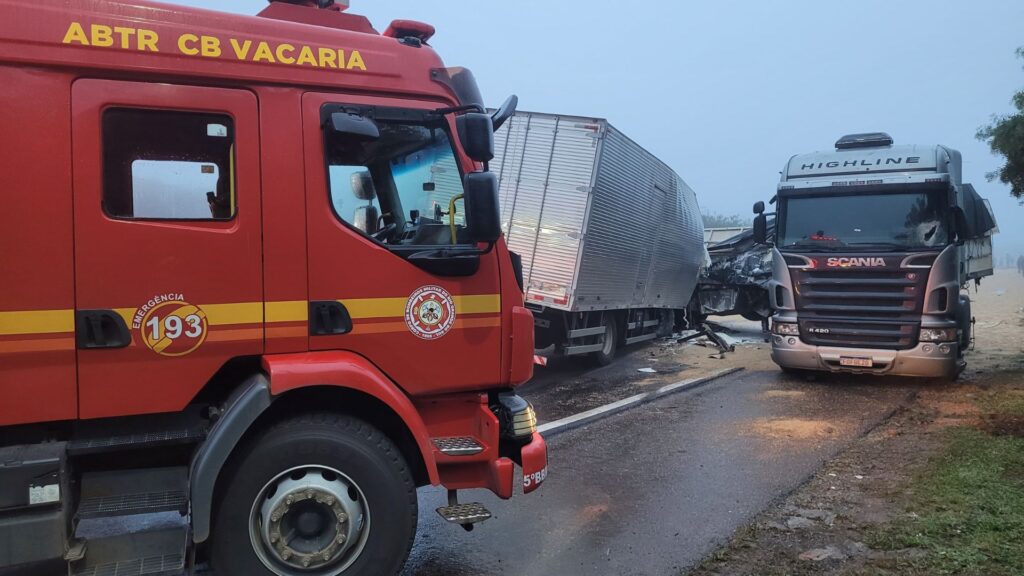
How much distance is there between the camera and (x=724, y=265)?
16906 millimetres

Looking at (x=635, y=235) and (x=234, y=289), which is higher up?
(x=635, y=235)

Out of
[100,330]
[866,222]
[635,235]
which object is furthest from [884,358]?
[100,330]

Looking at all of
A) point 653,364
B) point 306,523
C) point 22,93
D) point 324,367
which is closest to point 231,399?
point 324,367

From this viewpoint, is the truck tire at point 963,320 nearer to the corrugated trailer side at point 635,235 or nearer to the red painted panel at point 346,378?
the corrugated trailer side at point 635,235

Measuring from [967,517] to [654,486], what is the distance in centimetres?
211

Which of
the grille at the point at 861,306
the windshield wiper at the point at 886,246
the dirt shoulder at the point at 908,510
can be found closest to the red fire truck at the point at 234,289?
the dirt shoulder at the point at 908,510

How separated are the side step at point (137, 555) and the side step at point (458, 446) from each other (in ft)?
4.26

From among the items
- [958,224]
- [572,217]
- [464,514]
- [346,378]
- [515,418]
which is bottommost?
[464,514]

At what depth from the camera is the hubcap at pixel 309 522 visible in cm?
327

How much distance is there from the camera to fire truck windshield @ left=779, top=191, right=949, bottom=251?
8.97 metres

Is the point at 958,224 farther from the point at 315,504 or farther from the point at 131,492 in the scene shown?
the point at 131,492

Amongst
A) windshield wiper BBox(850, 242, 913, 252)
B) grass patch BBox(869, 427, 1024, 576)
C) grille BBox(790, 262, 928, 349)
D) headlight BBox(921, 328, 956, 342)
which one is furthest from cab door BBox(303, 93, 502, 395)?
headlight BBox(921, 328, 956, 342)

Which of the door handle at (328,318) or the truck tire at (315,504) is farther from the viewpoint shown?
the door handle at (328,318)

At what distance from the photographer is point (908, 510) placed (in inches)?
188
